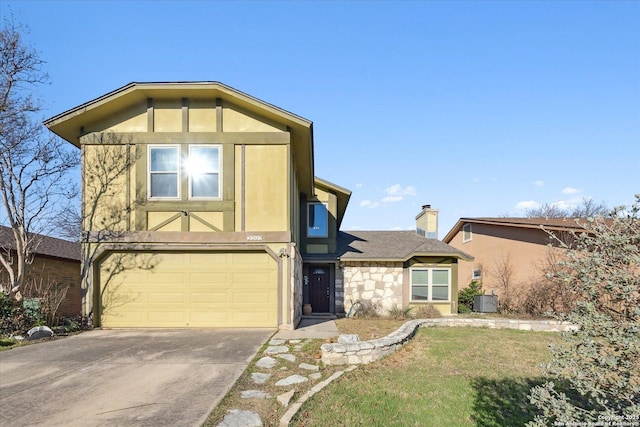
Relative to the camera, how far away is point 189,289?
10.9m

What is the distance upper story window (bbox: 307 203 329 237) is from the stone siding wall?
6.33ft

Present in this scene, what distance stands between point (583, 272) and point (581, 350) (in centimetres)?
65

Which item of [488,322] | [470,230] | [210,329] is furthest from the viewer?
[470,230]

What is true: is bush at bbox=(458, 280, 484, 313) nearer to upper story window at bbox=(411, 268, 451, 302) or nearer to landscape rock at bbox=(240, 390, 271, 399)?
upper story window at bbox=(411, 268, 451, 302)

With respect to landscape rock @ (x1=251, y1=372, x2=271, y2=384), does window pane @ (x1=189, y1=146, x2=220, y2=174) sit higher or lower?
higher

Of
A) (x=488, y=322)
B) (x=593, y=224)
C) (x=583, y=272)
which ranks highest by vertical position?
(x=593, y=224)

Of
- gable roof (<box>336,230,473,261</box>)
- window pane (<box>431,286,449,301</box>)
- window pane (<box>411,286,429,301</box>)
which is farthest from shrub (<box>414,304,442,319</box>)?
gable roof (<box>336,230,473,261</box>)

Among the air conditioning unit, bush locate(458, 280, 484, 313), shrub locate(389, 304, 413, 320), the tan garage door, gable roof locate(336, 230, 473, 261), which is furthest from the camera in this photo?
bush locate(458, 280, 484, 313)

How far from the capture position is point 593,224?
10.5 ft

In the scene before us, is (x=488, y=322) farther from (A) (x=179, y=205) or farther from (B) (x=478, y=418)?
(A) (x=179, y=205)

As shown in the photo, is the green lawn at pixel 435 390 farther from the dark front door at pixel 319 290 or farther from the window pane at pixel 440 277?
the dark front door at pixel 319 290

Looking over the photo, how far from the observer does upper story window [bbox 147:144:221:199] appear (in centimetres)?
1087

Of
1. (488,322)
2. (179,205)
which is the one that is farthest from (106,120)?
(488,322)

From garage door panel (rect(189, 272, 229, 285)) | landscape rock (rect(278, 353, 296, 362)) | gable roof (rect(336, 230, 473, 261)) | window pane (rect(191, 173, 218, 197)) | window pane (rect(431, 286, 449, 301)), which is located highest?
window pane (rect(191, 173, 218, 197))
